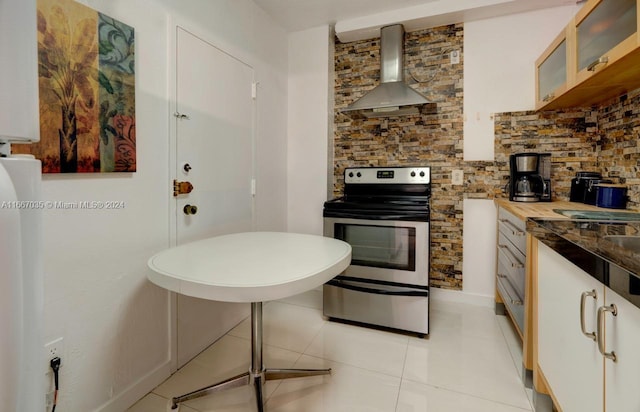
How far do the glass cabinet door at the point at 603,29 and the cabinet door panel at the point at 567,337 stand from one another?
3.20 ft

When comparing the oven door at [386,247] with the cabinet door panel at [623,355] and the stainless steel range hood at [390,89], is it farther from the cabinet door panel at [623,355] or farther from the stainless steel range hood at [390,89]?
the cabinet door panel at [623,355]

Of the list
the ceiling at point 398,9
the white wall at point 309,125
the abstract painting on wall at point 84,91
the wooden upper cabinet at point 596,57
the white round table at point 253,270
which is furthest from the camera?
the white wall at point 309,125

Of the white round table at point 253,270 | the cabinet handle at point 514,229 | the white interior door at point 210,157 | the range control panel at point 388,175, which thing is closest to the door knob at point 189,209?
the white interior door at point 210,157

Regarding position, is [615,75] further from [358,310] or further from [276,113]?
[276,113]

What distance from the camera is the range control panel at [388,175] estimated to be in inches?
97.1

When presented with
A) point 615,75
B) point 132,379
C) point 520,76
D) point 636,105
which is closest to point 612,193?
point 636,105

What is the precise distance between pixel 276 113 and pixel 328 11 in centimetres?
95

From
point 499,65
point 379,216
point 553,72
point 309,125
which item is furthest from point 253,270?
point 499,65

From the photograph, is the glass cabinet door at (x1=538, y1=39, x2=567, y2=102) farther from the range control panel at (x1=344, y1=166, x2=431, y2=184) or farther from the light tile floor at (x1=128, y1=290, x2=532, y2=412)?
the light tile floor at (x1=128, y1=290, x2=532, y2=412)

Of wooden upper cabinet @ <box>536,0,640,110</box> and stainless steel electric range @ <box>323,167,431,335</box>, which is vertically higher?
wooden upper cabinet @ <box>536,0,640,110</box>

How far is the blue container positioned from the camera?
67.8 inches

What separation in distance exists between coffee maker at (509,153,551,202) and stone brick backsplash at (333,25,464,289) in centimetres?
41

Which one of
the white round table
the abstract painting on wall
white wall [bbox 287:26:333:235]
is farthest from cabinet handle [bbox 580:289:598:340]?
white wall [bbox 287:26:333:235]

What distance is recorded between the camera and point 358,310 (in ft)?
7.11
